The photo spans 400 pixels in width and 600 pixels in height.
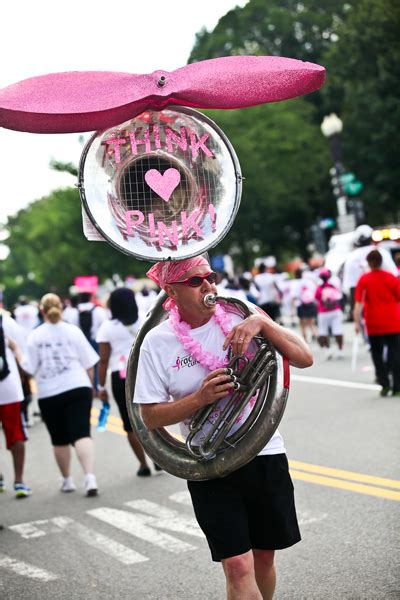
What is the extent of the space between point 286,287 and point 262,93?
29502 millimetres

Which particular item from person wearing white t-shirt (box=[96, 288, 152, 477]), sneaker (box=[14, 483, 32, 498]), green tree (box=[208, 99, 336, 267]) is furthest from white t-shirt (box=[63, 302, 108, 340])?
green tree (box=[208, 99, 336, 267])

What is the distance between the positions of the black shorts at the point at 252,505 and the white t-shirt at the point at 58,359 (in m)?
5.19

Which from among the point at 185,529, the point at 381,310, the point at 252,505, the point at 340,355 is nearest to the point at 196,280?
the point at 252,505

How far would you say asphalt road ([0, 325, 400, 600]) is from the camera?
19.9ft

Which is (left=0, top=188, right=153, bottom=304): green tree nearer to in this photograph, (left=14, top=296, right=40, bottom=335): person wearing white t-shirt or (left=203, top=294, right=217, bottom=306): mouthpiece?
(left=14, top=296, right=40, bottom=335): person wearing white t-shirt

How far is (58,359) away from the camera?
9.59 metres

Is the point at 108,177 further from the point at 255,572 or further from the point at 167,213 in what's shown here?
the point at 255,572

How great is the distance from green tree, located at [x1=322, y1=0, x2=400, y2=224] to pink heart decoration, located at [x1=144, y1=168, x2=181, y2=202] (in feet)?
122

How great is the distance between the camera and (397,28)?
39.9 meters

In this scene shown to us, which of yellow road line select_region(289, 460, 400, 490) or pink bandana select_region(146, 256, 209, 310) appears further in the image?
yellow road line select_region(289, 460, 400, 490)

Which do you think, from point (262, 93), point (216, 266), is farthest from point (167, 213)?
point (216, 266)

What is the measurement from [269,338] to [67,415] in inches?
220

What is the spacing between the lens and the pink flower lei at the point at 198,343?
4.39m

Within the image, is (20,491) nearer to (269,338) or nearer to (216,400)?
(216,400)
